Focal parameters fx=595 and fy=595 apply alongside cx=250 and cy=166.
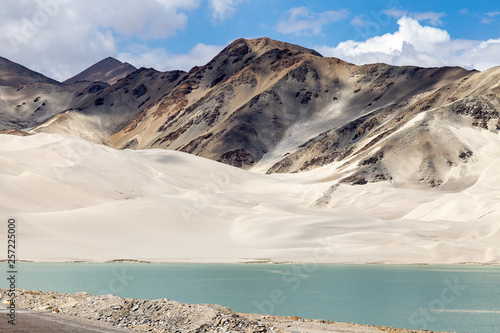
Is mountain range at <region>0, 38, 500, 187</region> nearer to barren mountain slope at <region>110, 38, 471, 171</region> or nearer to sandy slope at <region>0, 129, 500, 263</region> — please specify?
barren mountain slope at <region>110, 38, 471, 171</region>

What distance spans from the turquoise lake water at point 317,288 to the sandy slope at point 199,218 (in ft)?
25.5

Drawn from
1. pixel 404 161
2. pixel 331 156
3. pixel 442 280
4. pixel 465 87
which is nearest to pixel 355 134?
pixel 331 156

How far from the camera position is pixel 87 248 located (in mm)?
53281

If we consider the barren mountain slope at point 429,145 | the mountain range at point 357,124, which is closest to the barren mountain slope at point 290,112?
the mountain range at point 357,124

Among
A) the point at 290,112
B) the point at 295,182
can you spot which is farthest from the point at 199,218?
the point at 290,112

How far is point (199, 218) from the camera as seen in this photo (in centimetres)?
6638

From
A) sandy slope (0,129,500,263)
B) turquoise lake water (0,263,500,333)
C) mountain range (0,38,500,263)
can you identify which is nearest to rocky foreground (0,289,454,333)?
turquoise lake water (0,263,500,333)

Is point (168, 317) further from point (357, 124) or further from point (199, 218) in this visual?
point (357, 124)

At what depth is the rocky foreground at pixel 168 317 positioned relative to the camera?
619 inches

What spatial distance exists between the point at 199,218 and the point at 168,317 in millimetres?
49603

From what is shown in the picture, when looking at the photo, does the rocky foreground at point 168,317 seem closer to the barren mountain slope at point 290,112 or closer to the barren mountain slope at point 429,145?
the barren mountain slope at point 429,145

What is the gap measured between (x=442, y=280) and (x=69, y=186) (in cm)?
5068

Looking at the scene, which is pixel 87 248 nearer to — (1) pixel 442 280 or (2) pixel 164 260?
(2) pixel 164 260

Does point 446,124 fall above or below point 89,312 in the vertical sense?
above
